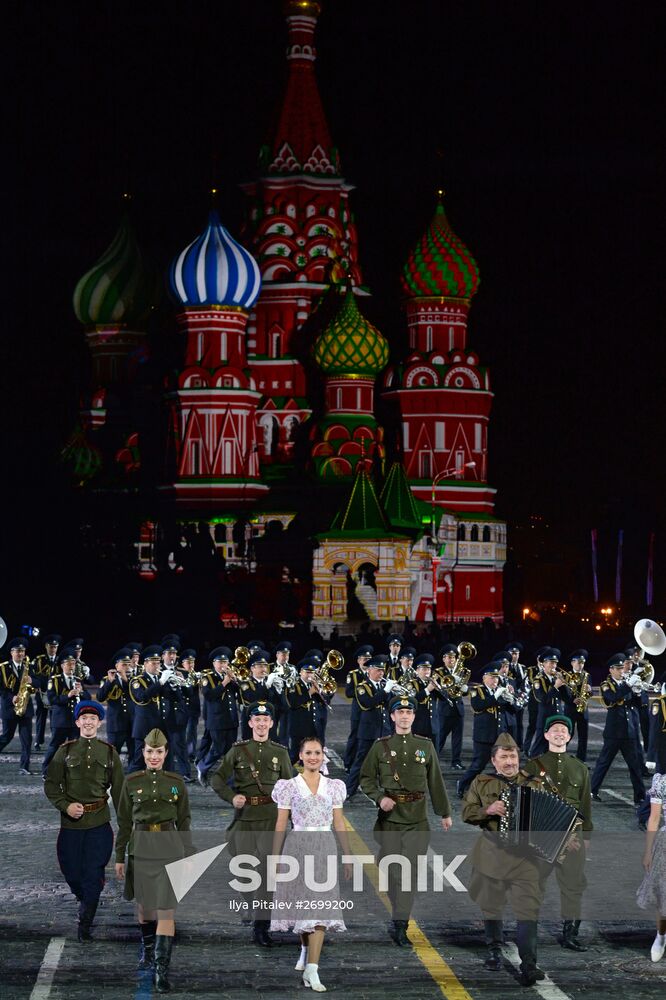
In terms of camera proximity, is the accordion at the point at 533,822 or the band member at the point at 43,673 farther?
the band member at the point at 43,673

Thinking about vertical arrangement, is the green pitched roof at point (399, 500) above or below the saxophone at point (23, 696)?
above

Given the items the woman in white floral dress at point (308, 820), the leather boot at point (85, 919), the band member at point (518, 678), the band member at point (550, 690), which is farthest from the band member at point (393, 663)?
the woman in white floral dress at point (308, 820)

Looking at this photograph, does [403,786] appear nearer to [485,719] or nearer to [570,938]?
[570,938]

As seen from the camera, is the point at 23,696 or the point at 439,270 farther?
the point at 439,270

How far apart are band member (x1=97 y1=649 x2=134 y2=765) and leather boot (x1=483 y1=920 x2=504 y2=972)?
950 cm

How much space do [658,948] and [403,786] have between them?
1993 mm

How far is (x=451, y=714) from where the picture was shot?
22.3 meters

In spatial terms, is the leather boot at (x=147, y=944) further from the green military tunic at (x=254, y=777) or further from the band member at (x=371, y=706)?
the band member at (x=371, y=706)

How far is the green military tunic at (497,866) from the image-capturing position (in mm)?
10578

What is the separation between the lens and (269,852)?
38.5 ft

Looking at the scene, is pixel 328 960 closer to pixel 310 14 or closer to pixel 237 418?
pixel 237 418

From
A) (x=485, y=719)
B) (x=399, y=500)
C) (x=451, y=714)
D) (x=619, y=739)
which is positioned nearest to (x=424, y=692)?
(x=485, y=719)

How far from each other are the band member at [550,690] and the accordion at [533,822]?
31.9 feet

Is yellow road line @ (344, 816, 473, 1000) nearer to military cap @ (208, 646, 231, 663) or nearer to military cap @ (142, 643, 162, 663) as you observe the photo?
military cap @ (142, 643, 162, 663)
